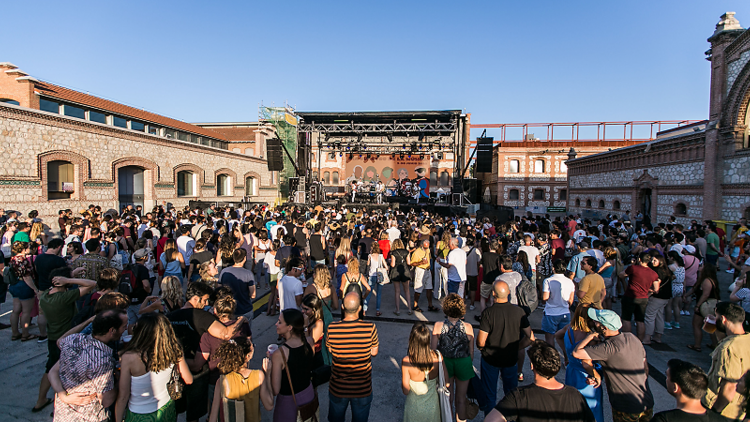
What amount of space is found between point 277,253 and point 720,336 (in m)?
6.42

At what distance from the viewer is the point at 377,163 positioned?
3356cm

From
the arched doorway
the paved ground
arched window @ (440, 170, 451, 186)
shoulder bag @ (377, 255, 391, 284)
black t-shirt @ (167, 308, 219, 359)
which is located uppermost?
arched window @ (440, 170, 451, 186)

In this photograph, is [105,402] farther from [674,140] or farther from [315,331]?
[674,140]

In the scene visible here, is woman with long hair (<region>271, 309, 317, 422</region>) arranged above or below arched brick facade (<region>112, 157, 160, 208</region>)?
below

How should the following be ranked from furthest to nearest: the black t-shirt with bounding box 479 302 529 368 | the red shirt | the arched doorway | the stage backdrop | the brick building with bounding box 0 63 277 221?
the stage backdrop < the arched doorway < the brick building with bounding box 0 63 277 221 < the red shirt < the black t-shirt with bounding box 479 302 529 368

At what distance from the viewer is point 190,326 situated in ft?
10.2

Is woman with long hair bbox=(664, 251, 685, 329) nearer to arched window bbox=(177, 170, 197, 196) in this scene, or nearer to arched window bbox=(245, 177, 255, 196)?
arched window bbox=(177, 170, 197, 196)

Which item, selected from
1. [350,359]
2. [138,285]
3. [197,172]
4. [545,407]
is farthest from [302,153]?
[545,407]

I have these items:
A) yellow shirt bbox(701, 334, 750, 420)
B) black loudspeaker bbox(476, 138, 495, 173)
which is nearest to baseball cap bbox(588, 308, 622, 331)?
yellow shirt bbox(701, 334, 750, 420)

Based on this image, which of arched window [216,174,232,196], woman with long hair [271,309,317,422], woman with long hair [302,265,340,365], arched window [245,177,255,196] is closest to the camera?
woman with long hair [271,309,317,422]

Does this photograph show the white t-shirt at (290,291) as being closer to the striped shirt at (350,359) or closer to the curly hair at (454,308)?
the striped shirt at (350,359)

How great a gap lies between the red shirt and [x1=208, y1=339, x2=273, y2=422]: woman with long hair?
534cm

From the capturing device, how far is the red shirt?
16.5ft

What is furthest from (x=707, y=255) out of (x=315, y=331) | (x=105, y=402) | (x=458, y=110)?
(x=458, y=110)
